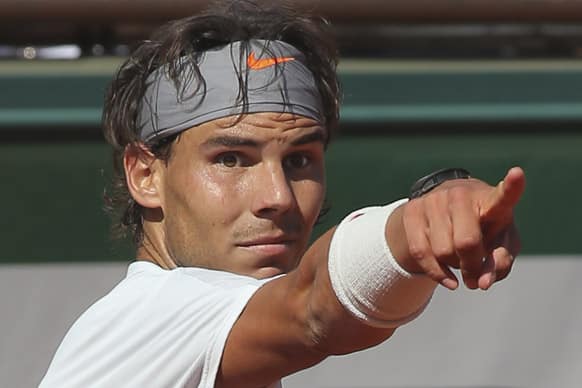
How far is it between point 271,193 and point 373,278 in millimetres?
393

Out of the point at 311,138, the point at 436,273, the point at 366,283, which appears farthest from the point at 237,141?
the point at 436,273

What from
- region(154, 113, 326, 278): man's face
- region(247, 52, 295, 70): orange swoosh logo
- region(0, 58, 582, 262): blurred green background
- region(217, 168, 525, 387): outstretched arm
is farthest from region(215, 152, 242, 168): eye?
region(0, 58, 582, 262): blurred green background

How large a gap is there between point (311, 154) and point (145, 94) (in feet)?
0.75

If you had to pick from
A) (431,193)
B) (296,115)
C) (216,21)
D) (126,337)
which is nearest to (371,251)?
(431,193)

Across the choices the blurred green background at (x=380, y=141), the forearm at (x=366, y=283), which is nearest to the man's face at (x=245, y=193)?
the forearm at (x=366, y=283)

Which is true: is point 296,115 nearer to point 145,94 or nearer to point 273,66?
point 273,66

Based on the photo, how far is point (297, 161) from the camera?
5.13 ft

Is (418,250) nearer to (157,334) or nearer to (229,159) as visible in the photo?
(157,334)

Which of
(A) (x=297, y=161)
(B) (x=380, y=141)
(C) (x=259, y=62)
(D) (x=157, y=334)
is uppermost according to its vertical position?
(C) (x=259, y=62)

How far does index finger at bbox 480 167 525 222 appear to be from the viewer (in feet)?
3.01

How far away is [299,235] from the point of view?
153 cm

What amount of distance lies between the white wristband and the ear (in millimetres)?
512

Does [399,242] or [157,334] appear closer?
[399,242]

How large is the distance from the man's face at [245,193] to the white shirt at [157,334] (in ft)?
0.32
